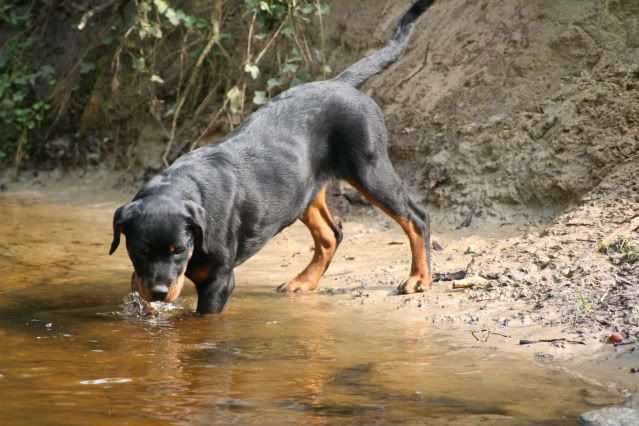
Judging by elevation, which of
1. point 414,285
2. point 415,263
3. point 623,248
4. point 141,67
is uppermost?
point 141,67

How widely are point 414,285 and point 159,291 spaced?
1648 millimetres

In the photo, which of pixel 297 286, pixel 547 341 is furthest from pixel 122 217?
pixel 547 341

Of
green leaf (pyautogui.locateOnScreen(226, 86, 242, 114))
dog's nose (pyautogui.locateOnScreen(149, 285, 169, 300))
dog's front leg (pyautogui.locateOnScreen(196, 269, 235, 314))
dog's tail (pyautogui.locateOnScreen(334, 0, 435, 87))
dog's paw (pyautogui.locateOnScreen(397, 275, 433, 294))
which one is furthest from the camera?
→ green leaf (pyautogui.locateOnScreen(226, 86, 242, 114))

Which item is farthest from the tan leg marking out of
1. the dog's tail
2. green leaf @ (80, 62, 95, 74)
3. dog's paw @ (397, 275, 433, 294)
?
green leaf @ (80, 62, 95, 74)

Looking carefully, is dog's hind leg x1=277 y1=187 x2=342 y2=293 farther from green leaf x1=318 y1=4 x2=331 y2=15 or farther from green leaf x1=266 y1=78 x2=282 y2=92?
green leaf x1=318 y1=4 x2=331 y2=15

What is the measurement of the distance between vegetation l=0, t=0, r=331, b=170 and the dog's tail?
1884mm

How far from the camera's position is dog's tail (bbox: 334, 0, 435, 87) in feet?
21.0

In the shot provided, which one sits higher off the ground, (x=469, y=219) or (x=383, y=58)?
(x=383, y=58)

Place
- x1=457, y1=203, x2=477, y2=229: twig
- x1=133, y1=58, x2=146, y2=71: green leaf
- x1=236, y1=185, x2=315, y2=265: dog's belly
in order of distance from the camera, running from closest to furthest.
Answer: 1. x1=236, y1=185, x2=315, y2=265: dog's belly
2. x1=457, y1=203, x2=477, y2=229: twig
3. x1=133, y1=58, x2=146, y2=71: green leaf

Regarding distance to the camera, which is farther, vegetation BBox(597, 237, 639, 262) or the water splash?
the water splash

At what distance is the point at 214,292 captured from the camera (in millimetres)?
5328

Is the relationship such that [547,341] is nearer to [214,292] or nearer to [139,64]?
[214,292]

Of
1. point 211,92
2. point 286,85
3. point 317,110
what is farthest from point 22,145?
point 317,110

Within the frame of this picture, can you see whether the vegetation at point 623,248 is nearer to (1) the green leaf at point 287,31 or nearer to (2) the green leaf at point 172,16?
(1) the green leaf at point 287,31
